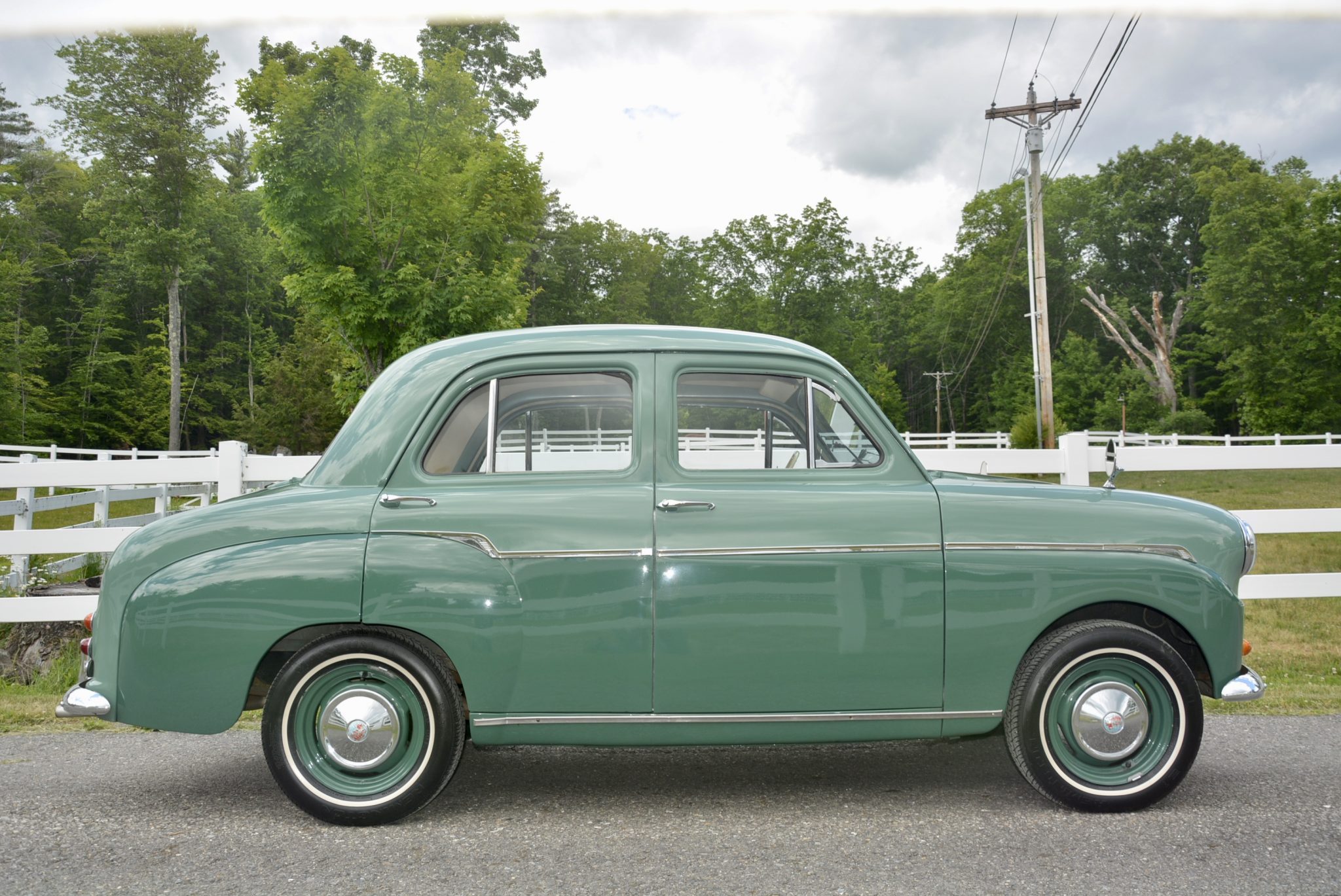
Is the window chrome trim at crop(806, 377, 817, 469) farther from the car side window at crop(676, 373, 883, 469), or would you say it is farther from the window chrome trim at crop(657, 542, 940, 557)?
the window chrome trim at crop(657, 542, 940, 557)

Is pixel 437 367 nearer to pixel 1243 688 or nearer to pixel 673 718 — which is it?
pixel 673 718

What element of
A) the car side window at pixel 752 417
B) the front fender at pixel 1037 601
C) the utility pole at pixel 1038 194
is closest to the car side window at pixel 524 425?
the car side window at pixel 752 417

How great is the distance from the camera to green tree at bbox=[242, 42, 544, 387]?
2244cm

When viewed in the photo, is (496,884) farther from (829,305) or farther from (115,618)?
(829,305)

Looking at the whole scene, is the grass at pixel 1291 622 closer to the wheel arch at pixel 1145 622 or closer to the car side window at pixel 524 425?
the wheel arch at pixel 1145 622

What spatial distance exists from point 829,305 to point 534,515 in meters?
56.4

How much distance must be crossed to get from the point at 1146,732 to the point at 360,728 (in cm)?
301

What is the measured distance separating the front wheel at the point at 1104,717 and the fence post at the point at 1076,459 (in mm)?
2786

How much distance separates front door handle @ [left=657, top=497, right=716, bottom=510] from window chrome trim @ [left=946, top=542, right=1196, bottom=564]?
0.93 m

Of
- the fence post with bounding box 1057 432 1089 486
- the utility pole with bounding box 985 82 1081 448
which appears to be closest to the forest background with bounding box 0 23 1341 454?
the utility pole with bounding box 985 82 1081 448

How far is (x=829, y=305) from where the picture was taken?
5875 cm

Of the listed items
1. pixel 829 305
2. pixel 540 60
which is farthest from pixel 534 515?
pixel 829 305

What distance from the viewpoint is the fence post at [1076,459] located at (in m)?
6.56

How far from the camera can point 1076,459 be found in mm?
6598
